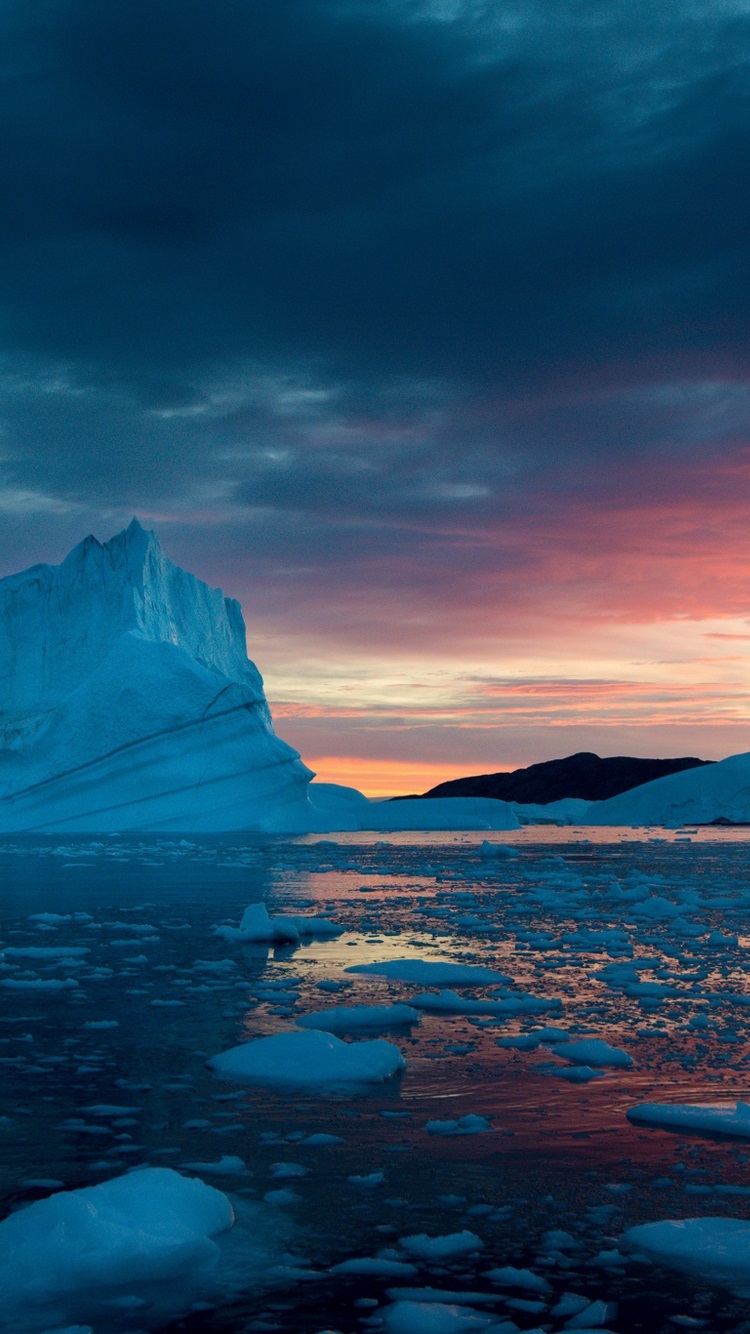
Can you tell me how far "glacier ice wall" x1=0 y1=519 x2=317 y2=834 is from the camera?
35.8m

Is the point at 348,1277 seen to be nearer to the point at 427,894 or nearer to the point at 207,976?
the point at 207,976

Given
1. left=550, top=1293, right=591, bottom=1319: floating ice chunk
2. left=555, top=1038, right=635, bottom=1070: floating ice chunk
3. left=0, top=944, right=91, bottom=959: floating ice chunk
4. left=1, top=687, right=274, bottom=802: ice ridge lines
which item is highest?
left=1, top=687, right=274, bottom=802: ice ridge lines

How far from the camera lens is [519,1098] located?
16.4 ft

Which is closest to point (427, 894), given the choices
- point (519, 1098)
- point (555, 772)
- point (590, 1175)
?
point (519, 1098)

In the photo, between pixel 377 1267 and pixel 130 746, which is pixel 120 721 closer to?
pixel 130 746

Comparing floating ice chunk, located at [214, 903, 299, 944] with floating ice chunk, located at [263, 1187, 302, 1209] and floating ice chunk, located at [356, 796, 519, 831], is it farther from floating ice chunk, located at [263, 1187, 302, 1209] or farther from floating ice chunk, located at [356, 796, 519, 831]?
floating ice chunk, located at [356, 796, 519, 831]

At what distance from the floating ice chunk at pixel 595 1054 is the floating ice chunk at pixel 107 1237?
2.67 meters

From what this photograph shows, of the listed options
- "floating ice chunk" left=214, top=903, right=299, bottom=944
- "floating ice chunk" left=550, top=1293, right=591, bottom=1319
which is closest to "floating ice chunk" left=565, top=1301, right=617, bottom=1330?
"floating ice chunk" left=550, top=1293, right=591, bottom=1319

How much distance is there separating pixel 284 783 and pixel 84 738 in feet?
22.9

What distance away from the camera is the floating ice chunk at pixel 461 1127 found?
176 inches

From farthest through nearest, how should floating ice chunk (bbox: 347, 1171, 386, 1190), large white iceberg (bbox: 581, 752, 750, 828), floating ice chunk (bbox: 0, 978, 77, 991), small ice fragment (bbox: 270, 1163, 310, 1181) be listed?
A: large white iceberg (bbox: 581, 752, 750, 828) → floating ice chunk (bbox: 0, 978, 77, 991) → small ice fragment (bbox: 270, 1163, 310, 1181) → floating ice chunk (bbox: 347, 1171, 386, 1190)

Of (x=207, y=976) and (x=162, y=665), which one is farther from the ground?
(x=162, y=665)

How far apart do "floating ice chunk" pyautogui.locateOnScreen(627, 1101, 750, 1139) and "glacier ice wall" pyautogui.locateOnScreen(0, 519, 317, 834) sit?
32.0m

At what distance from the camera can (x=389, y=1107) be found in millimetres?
4871
